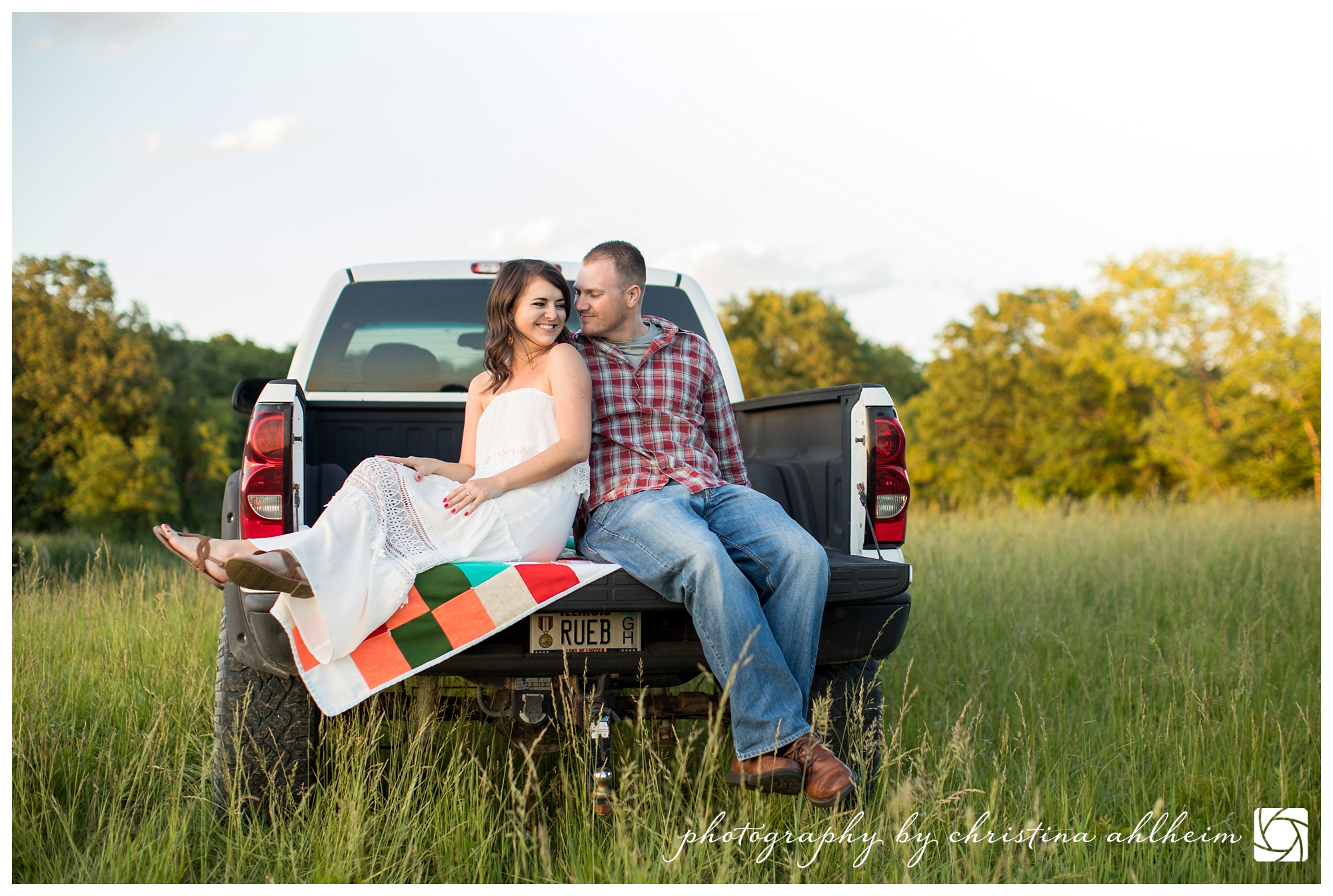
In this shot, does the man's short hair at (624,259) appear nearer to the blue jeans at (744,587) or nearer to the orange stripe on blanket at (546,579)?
the blue jeans at (744,587)

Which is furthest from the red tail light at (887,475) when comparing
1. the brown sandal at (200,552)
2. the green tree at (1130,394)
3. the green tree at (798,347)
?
the green tree at (798,347)

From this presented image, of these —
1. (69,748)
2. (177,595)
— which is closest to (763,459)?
(69,748)

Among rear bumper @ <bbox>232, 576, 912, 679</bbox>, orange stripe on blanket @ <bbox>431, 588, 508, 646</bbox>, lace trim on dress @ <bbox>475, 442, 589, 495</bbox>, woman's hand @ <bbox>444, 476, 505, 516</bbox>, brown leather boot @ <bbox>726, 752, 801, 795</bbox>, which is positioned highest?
lace trim on dress @ <bbox>475, 442, 589, 495</bbox>

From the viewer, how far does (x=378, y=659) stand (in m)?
2.55

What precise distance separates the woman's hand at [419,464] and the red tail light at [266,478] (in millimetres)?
293

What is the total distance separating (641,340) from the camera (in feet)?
10.7

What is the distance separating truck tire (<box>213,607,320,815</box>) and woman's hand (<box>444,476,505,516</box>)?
0.66m

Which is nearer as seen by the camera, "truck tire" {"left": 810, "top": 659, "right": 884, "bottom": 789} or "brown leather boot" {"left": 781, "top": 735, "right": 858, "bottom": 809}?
"brown leather boot" {"left": 781, "top": 735, "right": 858, "bottom": 809}

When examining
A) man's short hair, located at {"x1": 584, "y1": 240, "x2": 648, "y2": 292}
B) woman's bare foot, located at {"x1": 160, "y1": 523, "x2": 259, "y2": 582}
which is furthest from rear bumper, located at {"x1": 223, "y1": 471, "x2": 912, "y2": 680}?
man's short hair, located at {"x1": 584, "y1": 240, "x2": 648, "y2": 292}

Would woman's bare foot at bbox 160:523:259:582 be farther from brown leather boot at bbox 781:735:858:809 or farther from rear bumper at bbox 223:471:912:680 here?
brown leather boot at bbox 781:735:858:809

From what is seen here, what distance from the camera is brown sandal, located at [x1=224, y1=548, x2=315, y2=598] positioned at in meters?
2.41

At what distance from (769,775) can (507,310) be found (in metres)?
1.64

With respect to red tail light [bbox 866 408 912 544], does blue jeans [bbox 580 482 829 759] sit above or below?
below

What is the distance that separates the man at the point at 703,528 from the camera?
2.63 meters
